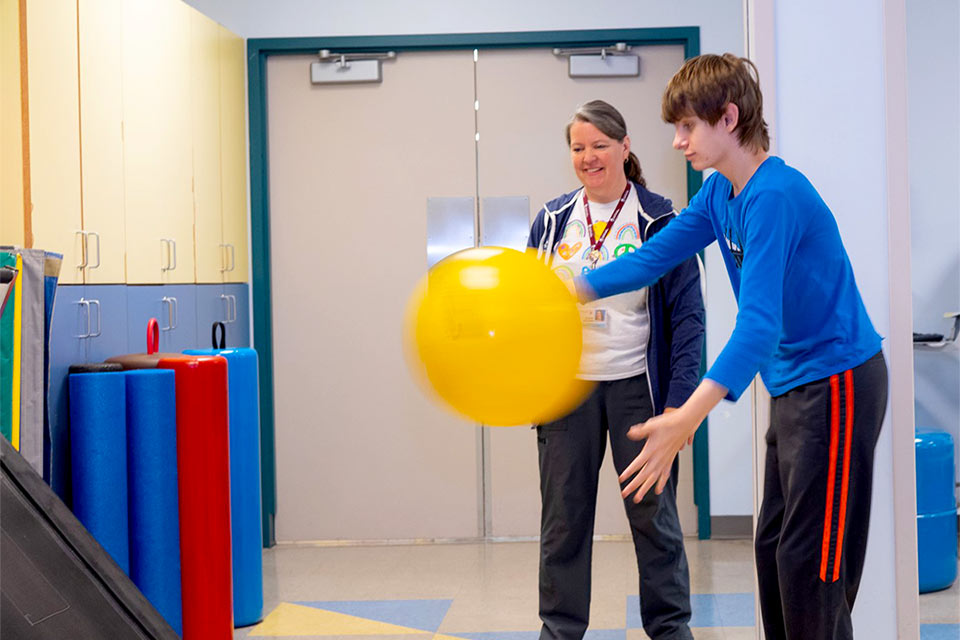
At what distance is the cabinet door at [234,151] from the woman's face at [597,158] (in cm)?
200

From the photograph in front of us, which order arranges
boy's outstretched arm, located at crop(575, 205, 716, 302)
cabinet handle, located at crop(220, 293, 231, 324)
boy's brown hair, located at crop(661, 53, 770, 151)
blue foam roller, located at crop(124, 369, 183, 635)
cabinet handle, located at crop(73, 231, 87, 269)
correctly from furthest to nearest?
cabinet handle, located at crop(220, 293, 231, 324) < cabinet handle, located at crop(73, 231, 87, 269) < blue foam roller, located at crop(124, 369, 183, 635) < boy's outstretched arm, located at crop(575, 205, 716, 302) < boy's brown hair, located at crop(661, 53, 770, 151)

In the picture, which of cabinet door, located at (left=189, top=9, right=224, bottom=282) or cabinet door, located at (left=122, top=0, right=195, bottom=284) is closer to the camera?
cabinet door, located at (left=122, top=0, right=195, bottom=284)

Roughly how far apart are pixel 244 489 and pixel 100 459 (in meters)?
0.68

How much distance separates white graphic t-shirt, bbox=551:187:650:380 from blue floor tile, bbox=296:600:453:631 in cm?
117

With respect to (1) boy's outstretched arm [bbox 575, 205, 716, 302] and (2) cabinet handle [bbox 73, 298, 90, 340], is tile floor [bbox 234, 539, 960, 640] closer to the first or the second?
(2) cabinet handle [bbox 73, 298, 90, 340]

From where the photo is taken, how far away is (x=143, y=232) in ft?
10.8

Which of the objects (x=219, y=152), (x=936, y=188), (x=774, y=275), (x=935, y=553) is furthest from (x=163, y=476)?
(x=936, y=188)

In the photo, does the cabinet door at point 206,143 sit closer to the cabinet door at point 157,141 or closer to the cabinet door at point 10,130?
the cabinet door at point 157,141

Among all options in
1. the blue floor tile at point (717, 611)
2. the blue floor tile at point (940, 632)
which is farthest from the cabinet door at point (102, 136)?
the blue floor tile at point (940, 632)

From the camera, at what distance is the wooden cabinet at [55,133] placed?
2.63 metres

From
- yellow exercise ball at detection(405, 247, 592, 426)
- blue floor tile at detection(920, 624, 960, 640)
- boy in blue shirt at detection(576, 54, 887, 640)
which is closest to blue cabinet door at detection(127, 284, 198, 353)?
yellow exercise ball at detection(405, 247, 592, 426)

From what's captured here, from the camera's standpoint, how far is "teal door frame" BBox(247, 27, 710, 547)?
4355 mm

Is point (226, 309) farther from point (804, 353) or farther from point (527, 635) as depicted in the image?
point (804, 353)

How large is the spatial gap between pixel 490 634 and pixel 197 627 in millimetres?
896
